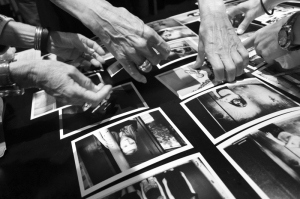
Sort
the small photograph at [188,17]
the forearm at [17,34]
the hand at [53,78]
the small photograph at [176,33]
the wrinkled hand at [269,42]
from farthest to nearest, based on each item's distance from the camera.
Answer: the small photograph at [188,17] → the small photograph at [176,33] → the forearm at [17,34] → the wrinkled hand at [269,42] → the hand at [53,78]

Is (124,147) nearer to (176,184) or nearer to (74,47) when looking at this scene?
(176,184)

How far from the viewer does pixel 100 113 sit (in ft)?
1.98

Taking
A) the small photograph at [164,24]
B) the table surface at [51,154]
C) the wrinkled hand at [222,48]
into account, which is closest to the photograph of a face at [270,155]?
the table surface at [51,154]

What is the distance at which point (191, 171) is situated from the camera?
43 centimetres

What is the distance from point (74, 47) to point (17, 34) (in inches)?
8.4

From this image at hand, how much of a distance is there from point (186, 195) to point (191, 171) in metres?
0.05

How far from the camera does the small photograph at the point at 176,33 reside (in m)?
0.90

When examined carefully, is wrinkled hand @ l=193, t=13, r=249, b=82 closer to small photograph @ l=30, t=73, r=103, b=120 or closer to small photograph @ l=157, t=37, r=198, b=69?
small photograph @ l=157, t=37, r=198, b=69

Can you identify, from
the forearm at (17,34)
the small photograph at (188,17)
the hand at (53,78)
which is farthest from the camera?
the small photograph at (188,17)

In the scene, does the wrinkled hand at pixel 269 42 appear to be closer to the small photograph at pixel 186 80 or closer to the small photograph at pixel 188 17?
the small photograph at pixel 186 80

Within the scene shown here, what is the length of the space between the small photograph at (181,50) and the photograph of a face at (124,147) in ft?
0.90

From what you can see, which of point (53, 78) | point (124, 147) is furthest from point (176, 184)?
point (53, 78)

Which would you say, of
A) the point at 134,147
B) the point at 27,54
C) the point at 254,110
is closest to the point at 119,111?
the point at 134,147

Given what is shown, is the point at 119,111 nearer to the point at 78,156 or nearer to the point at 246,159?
the point at 78,156
